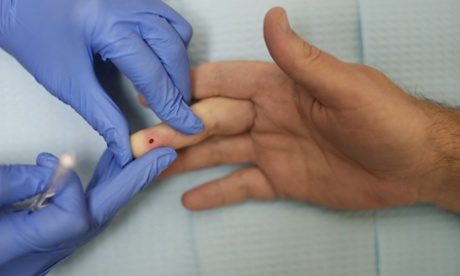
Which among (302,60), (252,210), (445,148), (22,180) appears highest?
(302,60)

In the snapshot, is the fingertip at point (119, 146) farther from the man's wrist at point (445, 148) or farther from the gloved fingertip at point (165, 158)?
the man's wrist at point (445, 148)

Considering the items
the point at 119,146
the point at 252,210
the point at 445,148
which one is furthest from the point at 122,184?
the point at 445,148

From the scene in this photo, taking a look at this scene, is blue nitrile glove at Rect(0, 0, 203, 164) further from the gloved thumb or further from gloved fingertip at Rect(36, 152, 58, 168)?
the gloved thumb

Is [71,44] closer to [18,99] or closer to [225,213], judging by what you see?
[18,99]

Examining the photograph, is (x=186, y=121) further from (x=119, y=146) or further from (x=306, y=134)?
(x=306, y=134)

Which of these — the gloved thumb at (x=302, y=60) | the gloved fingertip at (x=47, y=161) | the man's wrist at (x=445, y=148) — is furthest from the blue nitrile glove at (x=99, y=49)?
the man's wrist at (x=445, y=148)
